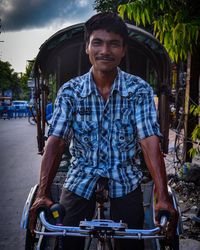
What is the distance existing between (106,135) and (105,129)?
0.12ft

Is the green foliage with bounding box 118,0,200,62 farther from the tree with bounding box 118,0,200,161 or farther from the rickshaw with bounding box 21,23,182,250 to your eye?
the rickshaw with bounding box 21,23,182,250

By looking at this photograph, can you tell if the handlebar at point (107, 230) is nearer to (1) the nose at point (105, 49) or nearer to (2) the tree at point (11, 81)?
(1) the nose at point (105, 49)

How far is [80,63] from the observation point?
187 inches

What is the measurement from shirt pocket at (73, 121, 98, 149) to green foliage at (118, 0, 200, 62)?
2385mm

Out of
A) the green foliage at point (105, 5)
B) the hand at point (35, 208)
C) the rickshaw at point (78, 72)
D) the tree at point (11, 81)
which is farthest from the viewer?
the tree at point (11, 81)

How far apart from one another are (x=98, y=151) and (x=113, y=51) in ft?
2.01

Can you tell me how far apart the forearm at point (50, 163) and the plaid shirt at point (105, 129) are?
0.18 ft

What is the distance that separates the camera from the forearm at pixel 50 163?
1.98 metres

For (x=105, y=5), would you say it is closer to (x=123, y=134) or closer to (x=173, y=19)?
(x=173, y=19)

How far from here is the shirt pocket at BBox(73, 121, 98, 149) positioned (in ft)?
6.89

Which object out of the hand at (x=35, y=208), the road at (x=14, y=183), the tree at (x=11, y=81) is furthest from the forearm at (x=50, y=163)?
the tree at (x=11, y=81)

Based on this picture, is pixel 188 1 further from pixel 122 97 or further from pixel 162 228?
pixel 162 228

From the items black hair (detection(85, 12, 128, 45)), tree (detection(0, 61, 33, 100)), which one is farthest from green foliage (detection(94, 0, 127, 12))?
tree (detection(0, 61, 33, 100))

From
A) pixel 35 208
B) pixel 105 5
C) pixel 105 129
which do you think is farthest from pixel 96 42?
pixel 105 5
